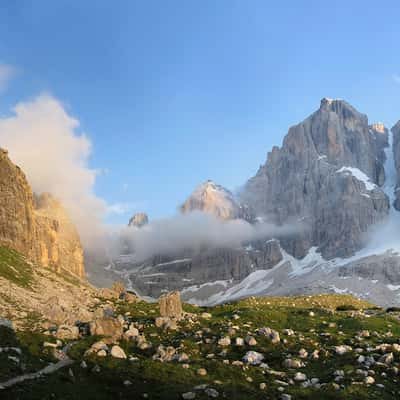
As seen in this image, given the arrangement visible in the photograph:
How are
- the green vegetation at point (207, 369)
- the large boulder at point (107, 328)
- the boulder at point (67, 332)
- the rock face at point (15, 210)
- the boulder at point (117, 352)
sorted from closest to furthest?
1. the green vegetation at point (207, 369)
2. the boulder at point (117, 352)
3. the boulder at point (67, 332)
4. the large boulder at point (107, 328)
5. the rock face at point (15, 210)

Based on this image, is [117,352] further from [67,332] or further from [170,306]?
[170,306]

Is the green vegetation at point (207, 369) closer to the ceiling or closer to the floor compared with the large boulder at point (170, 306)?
closer to the floor

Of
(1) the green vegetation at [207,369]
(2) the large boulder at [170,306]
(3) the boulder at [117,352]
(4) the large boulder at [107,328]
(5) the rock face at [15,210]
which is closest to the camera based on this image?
(1) the green vegetation at [207,369]

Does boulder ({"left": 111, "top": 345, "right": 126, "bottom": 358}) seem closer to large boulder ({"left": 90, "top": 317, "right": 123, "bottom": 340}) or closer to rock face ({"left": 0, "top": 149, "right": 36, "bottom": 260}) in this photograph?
large boulder ({"left": 90, "top": 317, "right": 123, "bottom": 340})

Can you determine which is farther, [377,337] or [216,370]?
[377,337]

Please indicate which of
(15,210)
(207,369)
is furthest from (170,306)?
(15,210)

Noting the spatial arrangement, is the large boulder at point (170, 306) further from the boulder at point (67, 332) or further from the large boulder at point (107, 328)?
the boulder at point (67, 332)

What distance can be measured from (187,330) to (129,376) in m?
16.9

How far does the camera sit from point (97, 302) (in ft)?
254

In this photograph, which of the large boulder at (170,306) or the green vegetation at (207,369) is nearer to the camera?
the green vegetation at (207,369)

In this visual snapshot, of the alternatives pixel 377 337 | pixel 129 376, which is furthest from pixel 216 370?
pixel 377 337

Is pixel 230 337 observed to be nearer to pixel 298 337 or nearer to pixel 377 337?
pixel 298 337

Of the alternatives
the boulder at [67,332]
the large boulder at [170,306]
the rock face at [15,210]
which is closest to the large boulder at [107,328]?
the boulder at [67,332]

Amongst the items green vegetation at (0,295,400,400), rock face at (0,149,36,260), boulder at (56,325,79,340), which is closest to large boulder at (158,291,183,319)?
green vegetation at (0,295,400,400)
